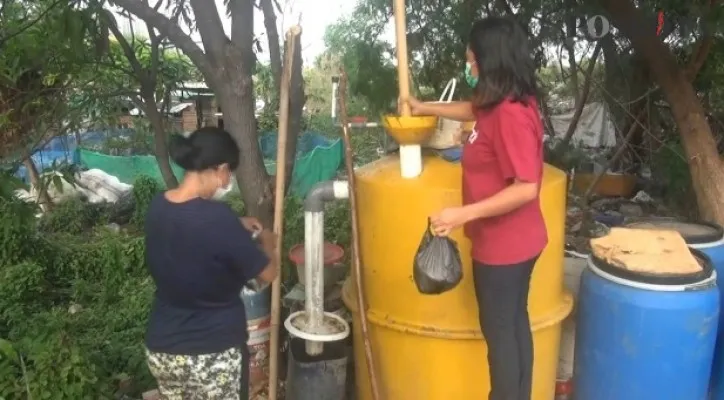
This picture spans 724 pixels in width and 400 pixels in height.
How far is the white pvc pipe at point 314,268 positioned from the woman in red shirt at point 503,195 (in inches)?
28.5

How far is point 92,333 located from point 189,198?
2948 mm

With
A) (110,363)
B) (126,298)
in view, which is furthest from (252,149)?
(126,298)

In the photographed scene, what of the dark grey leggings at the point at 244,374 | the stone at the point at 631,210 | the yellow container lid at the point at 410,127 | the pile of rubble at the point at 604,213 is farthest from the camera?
the stone at the point at 631,210

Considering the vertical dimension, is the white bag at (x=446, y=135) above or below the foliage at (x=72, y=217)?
above

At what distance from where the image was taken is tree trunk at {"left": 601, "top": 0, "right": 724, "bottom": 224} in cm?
355

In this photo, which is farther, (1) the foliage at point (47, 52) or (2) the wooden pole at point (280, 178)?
(2) the wooden pole at point (280, 178)

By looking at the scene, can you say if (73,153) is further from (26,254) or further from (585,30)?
(585,30)

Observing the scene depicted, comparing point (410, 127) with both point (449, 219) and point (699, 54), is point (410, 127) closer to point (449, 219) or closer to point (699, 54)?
point (449, 219)

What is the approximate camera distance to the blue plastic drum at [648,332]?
269 centimetres

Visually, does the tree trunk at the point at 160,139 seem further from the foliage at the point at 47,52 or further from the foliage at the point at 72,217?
the foliage at the point at 72,217

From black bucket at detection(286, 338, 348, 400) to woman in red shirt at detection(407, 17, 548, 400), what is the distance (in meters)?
0.83

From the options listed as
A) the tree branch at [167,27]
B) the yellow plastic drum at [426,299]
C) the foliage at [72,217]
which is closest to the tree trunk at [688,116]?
the yellow plastic drum at [426,299]

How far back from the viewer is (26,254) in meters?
5.92

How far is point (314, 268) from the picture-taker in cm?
287
